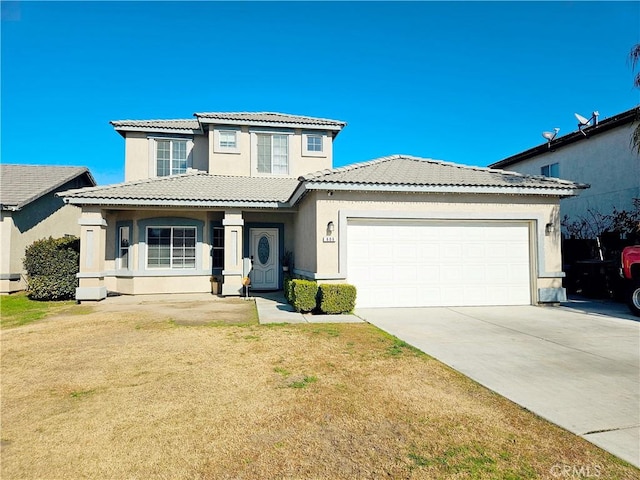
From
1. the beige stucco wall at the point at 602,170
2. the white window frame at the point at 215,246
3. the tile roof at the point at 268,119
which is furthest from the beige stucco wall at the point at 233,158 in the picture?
the beige stucco wall at the point at 602,170

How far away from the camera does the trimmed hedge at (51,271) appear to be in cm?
1284

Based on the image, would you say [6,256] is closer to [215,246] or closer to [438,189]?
[215,246]

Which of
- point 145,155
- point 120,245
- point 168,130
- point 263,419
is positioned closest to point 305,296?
point 263,419

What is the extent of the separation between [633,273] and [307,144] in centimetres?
1243

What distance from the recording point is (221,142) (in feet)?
54.1

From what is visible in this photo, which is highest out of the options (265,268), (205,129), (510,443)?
(205,129)

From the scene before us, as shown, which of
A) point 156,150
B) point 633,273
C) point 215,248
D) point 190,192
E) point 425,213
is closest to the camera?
point 633,273

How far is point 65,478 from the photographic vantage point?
2.86 m

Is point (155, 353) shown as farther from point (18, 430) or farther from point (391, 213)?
point (391, 213)

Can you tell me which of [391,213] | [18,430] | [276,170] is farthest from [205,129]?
[18,430]

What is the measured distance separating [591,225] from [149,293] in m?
18.3

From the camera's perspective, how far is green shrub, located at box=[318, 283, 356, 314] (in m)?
9.56

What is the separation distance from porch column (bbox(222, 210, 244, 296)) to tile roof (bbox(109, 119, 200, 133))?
6127 mm

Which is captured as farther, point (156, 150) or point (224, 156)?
point (156, 150)
